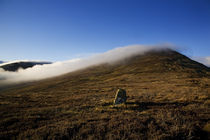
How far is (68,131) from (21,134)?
3250 millimetres

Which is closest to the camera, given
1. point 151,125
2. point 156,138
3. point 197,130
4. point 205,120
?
point 156,138

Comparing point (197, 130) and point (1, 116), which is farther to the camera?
point (1, 116)

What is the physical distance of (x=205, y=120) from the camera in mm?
9297

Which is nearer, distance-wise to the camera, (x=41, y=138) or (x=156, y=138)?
(x=156, y=138)

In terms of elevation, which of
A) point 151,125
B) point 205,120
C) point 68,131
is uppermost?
point 68,131

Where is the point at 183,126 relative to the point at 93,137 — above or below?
below

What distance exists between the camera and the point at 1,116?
1104 centimetres

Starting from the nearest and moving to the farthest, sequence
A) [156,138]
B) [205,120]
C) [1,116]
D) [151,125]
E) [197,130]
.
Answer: [156,138] → [197,130] → [151,125] → [205,120] → [1,116]

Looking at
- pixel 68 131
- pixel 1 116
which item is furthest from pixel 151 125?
pixel 1 116

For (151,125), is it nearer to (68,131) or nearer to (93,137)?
(93,137)

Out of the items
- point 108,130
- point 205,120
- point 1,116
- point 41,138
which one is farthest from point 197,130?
point 1,116

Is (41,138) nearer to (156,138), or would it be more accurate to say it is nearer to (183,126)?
(156,138)

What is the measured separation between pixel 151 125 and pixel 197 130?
3033 mm

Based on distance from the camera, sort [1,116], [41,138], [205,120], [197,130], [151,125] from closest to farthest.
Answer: [41,138]
[197,130]
[151,125]
[205,120]
[1,116]
